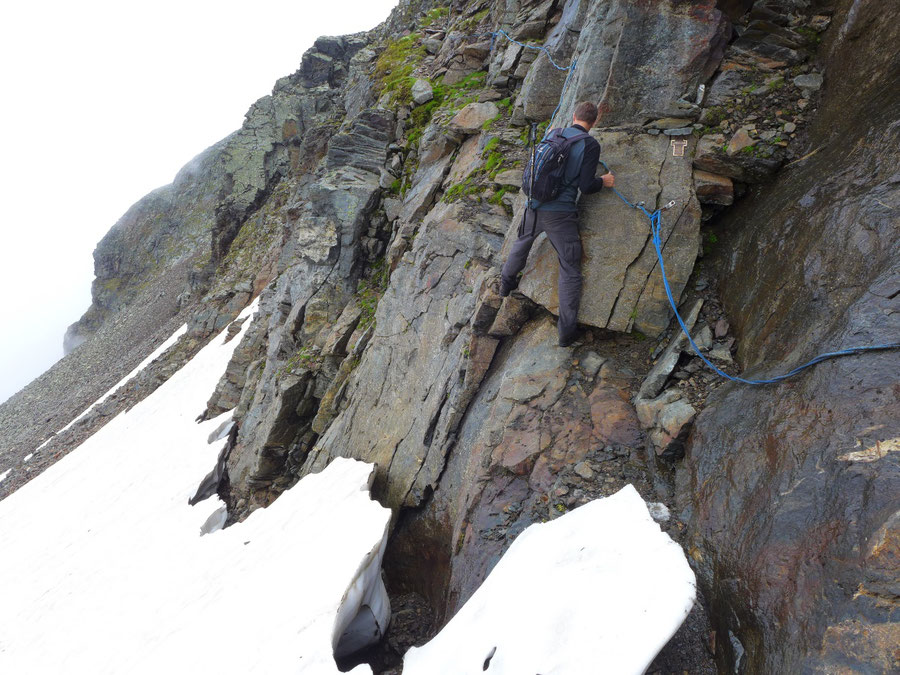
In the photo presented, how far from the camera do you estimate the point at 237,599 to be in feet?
25.3

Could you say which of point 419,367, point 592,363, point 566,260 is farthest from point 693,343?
point 419,367

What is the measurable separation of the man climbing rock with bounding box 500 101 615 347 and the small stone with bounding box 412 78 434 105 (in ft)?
33.6

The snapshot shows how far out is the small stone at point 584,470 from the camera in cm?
556

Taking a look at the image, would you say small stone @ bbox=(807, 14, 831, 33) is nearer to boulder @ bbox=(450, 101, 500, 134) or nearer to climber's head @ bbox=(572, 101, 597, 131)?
climber's head @ bbox=(572, 101, 597, 131)

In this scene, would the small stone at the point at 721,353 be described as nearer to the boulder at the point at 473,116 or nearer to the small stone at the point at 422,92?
the boulder at the point at 473,116

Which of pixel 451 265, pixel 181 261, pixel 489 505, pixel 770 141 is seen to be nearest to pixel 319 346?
pixel 451 265

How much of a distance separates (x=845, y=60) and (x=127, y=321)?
63.5 m

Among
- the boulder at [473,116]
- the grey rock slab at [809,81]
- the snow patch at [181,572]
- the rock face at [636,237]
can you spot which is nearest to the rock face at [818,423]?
the grey rock slab at [809,81]

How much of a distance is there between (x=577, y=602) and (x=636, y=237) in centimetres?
491

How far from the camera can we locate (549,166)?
248 inches

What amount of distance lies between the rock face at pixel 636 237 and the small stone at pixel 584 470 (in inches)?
82.7

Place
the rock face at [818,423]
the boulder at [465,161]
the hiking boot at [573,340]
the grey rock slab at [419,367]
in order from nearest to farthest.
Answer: the rock face at [818,423] → the hiking boot at [573,340] → the grey rock slab at [419,367] → the boulder at [465,161]

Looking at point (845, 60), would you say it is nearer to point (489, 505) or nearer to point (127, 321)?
point (489, 505)

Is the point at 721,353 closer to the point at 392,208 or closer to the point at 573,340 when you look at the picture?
the point at 573,340
